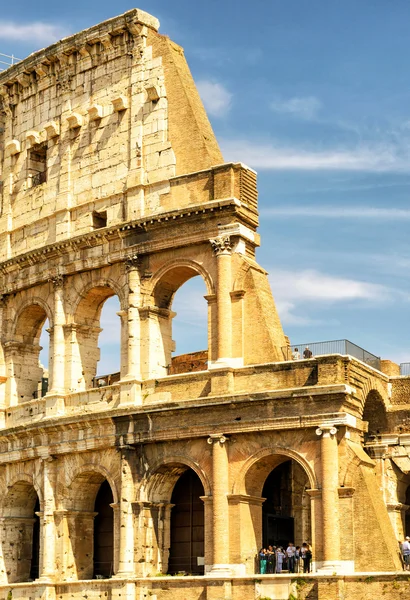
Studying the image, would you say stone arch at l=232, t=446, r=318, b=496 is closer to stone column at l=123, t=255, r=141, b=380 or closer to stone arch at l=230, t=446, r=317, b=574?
stone arch at l=230, t=446, r=317, b=574

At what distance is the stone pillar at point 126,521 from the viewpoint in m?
30.3

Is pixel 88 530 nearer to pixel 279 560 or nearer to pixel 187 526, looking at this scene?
pixel 187 526

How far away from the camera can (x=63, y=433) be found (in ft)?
108

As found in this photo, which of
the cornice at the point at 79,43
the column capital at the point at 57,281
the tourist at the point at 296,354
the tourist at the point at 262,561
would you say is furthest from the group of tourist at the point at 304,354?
the cornice at the point at 79,43

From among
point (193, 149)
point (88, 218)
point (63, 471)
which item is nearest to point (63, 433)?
point (63, 471)

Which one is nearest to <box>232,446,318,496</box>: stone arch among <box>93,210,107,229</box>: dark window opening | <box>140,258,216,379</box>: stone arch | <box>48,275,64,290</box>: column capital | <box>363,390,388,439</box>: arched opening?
<box>363,390,388,439</box>: arched opening

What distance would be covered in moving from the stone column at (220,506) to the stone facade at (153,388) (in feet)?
0.16

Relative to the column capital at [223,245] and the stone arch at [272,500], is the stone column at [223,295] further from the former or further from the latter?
the stone arch at [272,500]

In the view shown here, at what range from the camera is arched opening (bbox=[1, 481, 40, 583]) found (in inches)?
1361

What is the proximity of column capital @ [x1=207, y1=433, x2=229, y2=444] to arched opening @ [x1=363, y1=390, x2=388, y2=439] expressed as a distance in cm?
472

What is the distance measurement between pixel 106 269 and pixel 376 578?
1207cm

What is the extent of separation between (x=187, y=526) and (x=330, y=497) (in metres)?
5.44

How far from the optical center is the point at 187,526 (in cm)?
3153

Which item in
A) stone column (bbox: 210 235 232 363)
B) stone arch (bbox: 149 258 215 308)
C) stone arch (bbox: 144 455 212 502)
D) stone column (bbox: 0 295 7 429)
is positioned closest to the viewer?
stone arch (bbox: 144 455 212 502)
